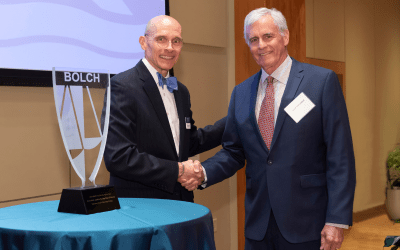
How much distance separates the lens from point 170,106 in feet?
7.73

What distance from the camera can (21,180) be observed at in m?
2.54

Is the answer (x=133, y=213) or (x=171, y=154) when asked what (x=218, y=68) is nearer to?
(x=171, y=154)

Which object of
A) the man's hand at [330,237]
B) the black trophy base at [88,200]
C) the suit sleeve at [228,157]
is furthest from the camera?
the suit sleeve at [228,157]

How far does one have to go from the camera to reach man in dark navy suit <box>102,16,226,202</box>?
206 cm

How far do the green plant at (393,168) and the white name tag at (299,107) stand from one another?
17.9 ft

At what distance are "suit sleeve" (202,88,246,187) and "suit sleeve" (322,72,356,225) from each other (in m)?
0.55

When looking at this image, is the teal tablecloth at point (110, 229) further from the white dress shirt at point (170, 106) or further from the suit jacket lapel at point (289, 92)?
the white dress shirt at point (170, 106)

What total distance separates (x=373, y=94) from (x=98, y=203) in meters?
6.55

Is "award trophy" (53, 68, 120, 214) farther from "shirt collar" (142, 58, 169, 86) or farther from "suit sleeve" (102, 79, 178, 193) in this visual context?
"shirt collar" (142, 58, 169, 86)

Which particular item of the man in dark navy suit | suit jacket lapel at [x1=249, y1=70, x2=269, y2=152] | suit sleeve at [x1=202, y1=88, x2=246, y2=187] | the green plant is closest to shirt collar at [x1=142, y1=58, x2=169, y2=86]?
the man in dark navy suit

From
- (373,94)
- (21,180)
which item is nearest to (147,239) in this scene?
(21,180)

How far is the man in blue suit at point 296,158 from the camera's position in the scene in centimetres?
186

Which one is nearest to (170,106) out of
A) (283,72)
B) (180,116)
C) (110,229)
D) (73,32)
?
(180,116)

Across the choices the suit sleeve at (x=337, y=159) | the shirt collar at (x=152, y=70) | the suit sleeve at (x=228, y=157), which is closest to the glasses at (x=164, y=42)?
the shirt collar at (x=152, y=70)
